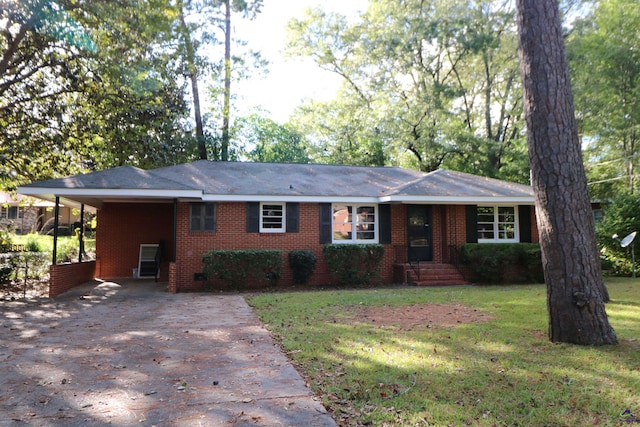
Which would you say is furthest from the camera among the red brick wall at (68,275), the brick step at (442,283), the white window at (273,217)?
the white window at (273,217)

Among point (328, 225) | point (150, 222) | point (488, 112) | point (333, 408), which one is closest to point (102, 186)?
point (150, 222)

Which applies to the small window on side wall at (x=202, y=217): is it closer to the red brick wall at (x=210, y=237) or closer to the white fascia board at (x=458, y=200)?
the red brick wall at (x=210, y=237)

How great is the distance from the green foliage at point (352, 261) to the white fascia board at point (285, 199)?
4.84 feet

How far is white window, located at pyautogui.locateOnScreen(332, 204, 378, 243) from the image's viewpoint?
14.2m

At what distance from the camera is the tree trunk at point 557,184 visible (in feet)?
18.6

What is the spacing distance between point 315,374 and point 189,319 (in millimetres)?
4062

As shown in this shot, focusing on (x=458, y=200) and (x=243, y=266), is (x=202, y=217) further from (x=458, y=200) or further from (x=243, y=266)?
(x=458, y=200)

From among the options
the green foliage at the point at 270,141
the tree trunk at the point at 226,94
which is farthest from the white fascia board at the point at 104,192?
the green foliage at the point at 270,141

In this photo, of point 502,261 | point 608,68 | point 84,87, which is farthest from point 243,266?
point 608,68

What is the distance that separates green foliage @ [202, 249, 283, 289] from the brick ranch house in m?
0.69

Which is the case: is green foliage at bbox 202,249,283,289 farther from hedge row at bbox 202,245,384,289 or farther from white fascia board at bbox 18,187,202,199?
white fascia board at bbox 18,187,202,199

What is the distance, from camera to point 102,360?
211 inches

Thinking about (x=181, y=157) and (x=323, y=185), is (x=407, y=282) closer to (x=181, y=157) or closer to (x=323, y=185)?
(x=323, y=185)

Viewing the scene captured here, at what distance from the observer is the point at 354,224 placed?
14.3 meters
